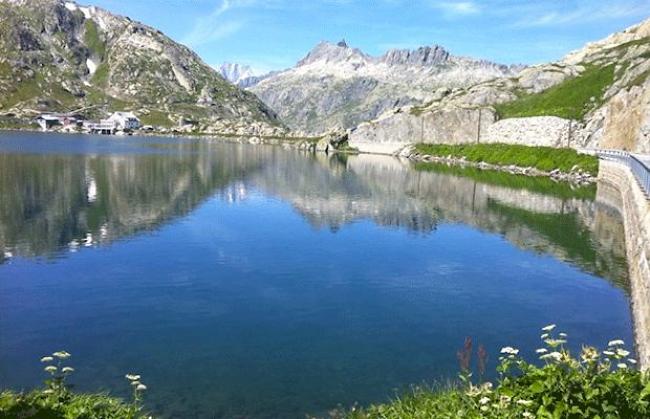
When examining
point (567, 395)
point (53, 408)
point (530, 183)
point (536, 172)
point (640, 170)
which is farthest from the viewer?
point (536, 172)

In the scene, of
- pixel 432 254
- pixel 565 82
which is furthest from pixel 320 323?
pixel 565 82

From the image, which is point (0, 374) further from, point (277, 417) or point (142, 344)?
point (277, 417)

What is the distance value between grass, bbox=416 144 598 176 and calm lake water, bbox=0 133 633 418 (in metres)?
48.5

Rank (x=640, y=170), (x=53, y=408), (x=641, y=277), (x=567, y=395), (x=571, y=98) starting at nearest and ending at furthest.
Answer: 1. (x=567, y=395)
2. (x=53, y=408)
3. (x=641, y=277)
4. (x=640, y=170)
5. (x=571, y=98)

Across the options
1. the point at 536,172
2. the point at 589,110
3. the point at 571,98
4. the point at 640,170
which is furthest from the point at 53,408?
the point at 571,98

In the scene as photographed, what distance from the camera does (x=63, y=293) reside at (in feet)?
113

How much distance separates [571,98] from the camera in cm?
16888

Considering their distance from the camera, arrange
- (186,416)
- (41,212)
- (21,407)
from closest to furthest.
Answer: (21,407) → (186,416) → (41,212)

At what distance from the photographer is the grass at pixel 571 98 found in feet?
524

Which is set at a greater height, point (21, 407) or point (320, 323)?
point (21, 407)

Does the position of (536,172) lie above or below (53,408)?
above

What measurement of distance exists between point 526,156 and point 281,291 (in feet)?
417

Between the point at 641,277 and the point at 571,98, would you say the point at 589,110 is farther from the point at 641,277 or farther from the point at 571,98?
the point at 641,277

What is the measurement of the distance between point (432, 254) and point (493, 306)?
15300 millimetres
